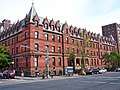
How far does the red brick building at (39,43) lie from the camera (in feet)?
138

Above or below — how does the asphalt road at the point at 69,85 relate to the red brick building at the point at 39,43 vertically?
below

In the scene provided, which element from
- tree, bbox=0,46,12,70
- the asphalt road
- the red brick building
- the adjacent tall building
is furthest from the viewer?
the adjacent tall building

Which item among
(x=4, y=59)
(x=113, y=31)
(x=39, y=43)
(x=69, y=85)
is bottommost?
(x=69, y=85)

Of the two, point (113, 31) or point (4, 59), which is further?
point (113, 31)

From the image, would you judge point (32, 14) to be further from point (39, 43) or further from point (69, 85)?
point (69, 85)

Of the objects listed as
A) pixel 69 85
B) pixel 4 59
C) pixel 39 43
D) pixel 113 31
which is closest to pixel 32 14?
pixel 39 43

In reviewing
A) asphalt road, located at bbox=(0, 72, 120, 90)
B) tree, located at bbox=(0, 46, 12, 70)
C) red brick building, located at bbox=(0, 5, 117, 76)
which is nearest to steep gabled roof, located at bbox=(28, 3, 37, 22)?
red brick building, located at bbox=(0, 5, 117, 76)

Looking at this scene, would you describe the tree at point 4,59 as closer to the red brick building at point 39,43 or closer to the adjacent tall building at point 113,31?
the red brick building at point 39,43

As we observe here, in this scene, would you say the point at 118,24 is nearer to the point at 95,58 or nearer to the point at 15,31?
the point at 95,58

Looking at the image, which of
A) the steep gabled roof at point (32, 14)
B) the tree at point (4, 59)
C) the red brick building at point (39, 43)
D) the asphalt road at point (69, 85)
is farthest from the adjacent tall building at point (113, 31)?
the asphalt road at point (69, 85)

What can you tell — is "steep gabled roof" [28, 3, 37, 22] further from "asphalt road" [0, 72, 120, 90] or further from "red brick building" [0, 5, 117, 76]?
"asphalt road" [0, 72, 120, 90]

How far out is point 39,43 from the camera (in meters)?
43.8

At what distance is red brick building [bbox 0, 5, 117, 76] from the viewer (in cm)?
4212

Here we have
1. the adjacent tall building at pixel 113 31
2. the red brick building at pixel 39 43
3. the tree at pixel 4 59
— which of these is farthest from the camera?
the adjacent tall building at pixel 113 31
